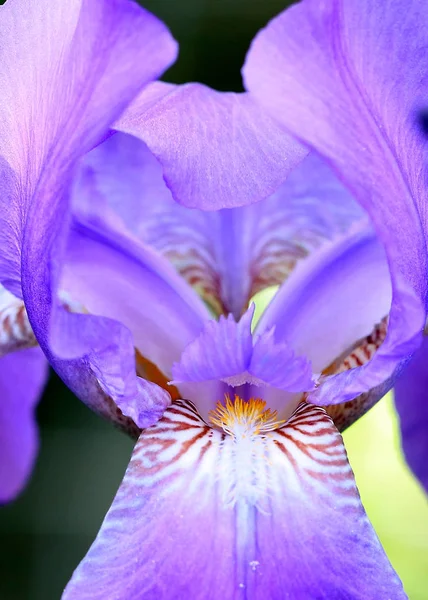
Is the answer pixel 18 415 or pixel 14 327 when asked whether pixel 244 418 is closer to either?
pixel 14 327

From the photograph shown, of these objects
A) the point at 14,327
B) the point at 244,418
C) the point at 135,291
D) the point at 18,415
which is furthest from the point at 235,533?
the point at 18,415

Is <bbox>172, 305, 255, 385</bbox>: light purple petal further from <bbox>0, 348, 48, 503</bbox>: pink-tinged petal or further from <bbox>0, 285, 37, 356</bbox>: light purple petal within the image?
<bbox>0, 348, 48, 503</bbox>: pink-tinged petal

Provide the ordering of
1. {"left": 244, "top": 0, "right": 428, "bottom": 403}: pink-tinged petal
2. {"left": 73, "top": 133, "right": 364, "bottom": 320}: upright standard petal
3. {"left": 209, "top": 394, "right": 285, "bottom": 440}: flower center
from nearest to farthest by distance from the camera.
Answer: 1. {"left": 244, "top": 0, "right": 428, "bottom": 403}: pink-tinged petal
2. {"left": 209, "top": 394, "right": 285, "bottom": 440}: flower center
3. {"left": 73, "top": 133, "right": 364, "bottom": 320}: upright standard petal

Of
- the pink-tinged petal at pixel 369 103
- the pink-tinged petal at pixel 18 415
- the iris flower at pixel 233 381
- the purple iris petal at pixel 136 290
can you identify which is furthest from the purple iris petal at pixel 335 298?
the pink-tinged petal at pixel 18 415

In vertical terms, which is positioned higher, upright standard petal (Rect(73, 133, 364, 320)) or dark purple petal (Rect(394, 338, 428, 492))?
upright standard petal (Rect(73, 133, 364, 320))

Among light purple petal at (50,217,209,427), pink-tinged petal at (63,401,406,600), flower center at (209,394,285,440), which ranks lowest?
pink-tinged petal at (63,401,406,600)

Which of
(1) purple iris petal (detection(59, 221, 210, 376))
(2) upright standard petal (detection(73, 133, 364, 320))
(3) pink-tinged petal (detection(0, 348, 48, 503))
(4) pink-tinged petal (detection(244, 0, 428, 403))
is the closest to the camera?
(4) pink-tinged petal (detection(244, 0, 428, 403))

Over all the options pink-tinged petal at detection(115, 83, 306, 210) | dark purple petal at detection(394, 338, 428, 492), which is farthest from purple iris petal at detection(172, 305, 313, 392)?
dark purple petal at detection(394, 338, 428, 492)
